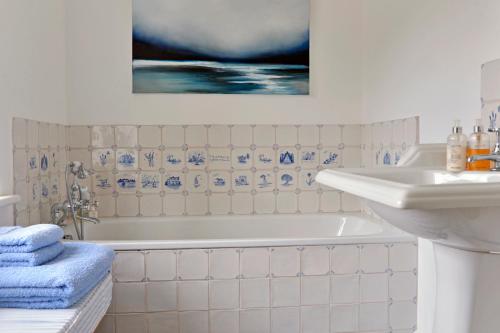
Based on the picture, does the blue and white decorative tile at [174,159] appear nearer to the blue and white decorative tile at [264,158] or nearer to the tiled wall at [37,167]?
the blue and white decorative tile at [264,158]

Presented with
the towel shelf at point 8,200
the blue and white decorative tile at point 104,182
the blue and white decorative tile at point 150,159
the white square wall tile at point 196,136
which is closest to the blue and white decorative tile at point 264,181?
the white square wall tile at point 196,136

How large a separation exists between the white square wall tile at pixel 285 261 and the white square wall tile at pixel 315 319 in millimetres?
193

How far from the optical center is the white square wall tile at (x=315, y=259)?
7.04 feet

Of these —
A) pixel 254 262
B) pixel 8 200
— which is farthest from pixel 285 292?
pixel 8 200

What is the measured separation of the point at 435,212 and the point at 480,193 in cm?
9

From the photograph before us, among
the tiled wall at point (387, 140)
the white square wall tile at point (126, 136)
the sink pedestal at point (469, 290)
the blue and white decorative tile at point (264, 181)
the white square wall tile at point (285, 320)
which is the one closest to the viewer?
the sink pedestal at point (469, 290)

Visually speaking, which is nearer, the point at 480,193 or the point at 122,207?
the point at 480,193

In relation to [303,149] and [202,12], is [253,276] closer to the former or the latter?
[303,149]

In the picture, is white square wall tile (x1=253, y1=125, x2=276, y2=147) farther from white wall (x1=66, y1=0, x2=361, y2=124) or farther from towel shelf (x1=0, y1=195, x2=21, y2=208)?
towel shelf (x1=0, y1=195, x2=21, y2=208)

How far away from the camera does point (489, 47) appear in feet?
5.90

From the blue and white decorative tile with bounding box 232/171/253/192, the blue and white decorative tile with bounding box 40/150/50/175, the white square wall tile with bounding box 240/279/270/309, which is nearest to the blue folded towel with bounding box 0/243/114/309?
the white square wall tile with bounding box 240/279/270/309

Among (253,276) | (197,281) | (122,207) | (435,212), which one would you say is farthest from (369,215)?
(435,212)

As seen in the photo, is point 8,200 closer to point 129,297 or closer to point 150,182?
point 129,297

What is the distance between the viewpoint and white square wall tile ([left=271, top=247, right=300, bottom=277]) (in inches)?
83.8
